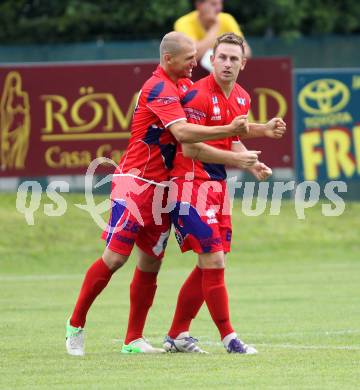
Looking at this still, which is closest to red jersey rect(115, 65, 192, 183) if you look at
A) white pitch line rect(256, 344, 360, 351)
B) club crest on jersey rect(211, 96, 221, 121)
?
club crest on jersey rect(211, 96, 221, 121)

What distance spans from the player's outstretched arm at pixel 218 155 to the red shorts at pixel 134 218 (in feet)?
1.45

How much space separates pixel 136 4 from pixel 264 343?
770 inches

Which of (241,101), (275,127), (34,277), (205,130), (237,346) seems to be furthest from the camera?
(34,277)

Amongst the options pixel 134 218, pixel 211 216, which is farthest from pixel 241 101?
pixel 134 218

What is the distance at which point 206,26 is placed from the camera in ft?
54.0

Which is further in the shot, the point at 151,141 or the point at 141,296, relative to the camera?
the point at 141,296

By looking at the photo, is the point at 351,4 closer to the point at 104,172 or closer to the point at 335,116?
the point at 335,116

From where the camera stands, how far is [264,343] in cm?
964

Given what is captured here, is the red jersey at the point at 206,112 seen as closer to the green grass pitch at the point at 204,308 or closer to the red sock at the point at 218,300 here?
the red sock at the point at 218,300

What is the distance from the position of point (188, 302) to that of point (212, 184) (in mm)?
884

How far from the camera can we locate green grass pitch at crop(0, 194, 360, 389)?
26.0 ft

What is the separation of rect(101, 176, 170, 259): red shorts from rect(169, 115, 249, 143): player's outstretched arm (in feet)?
1.67

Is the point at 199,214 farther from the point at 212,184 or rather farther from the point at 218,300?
the point at 218,300

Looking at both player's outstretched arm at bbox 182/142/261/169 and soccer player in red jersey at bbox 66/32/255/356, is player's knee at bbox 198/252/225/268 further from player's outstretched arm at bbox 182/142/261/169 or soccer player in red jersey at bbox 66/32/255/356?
player's outstretched arm at bbox 182/142/261/169
